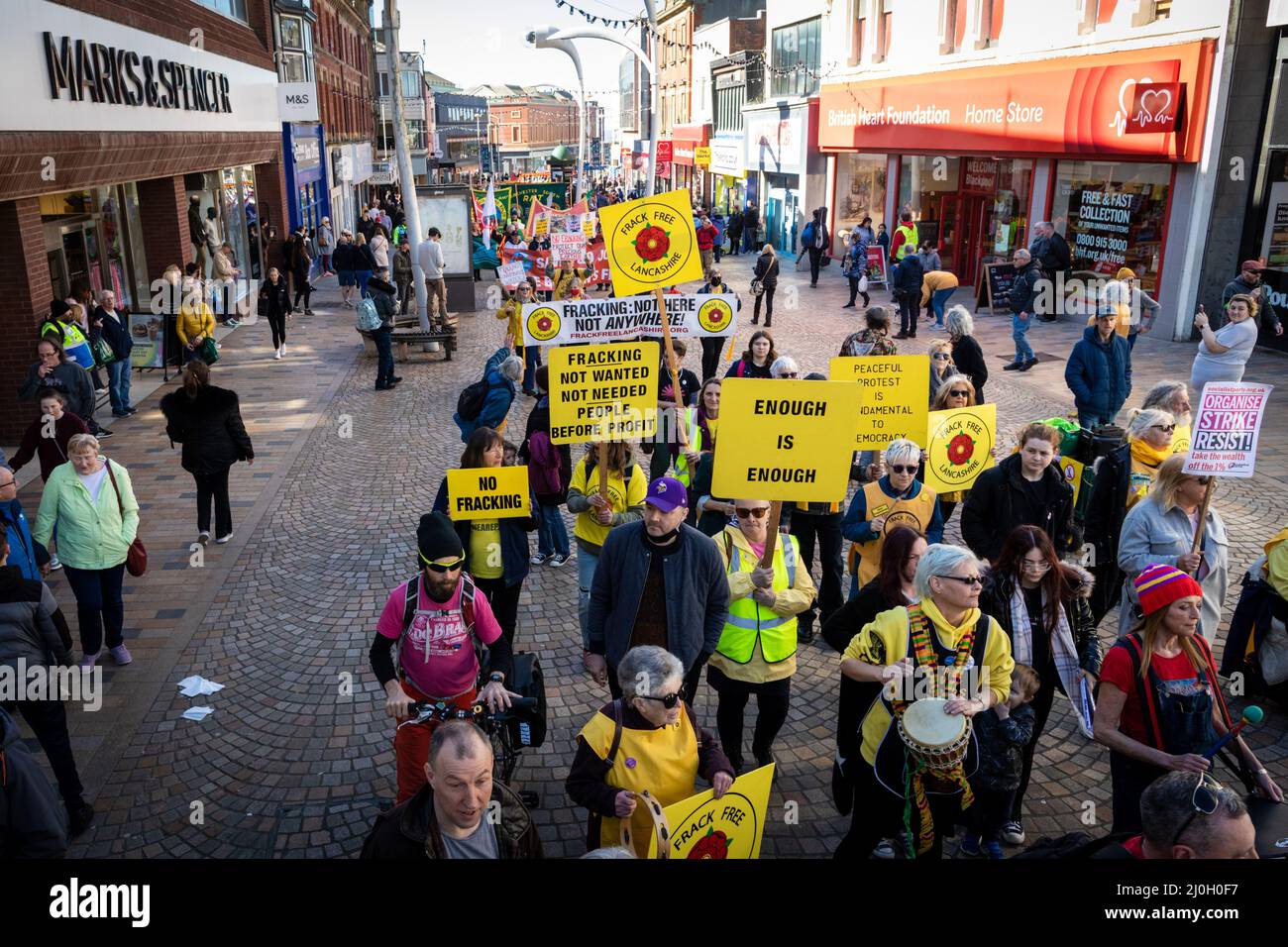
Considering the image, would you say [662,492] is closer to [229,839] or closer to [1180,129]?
[229,839]

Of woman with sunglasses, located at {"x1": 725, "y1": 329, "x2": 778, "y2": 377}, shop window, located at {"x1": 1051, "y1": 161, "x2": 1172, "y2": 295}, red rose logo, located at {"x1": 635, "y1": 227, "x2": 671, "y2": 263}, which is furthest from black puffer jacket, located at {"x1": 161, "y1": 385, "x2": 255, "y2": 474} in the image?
shop window, located at {"x1": 1051, "y1": 161, "x2": 1172, "y2": 295}

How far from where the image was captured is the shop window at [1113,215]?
59.7ft

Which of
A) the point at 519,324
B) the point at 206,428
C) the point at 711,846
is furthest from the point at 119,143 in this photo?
the point at 711,846

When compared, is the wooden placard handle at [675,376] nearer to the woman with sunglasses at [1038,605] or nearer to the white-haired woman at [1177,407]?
the woman with sunglasses at [1038,605]

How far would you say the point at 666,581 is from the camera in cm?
466

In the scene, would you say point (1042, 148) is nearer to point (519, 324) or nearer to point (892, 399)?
point (519, 324)

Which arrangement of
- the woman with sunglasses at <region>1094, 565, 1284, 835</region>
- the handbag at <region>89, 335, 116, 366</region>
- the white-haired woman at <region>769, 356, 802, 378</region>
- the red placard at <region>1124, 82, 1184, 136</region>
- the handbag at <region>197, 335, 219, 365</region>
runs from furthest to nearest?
the red placard at <region>1124, 82, 1184, 136</region>
the handbag at <region>197, 335, 219, 365</region>
the handbag at <region>89, 335, 116, 366</region>
the white-haired woman at <region>769, 356, 802, 378</region>
the woman with sunglasses at <region>1094, 565, 1284, 835</region>

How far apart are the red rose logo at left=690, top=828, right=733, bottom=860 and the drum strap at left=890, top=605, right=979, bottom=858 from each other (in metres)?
1.00

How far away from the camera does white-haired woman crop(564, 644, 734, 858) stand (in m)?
3.60

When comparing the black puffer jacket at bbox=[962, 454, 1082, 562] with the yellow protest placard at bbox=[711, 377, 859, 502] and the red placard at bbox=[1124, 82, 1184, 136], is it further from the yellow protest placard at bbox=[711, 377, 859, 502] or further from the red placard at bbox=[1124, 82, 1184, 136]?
the red placard at bbox=[1124, 82, 1184, 136]

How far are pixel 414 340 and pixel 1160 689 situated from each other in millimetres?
15676
